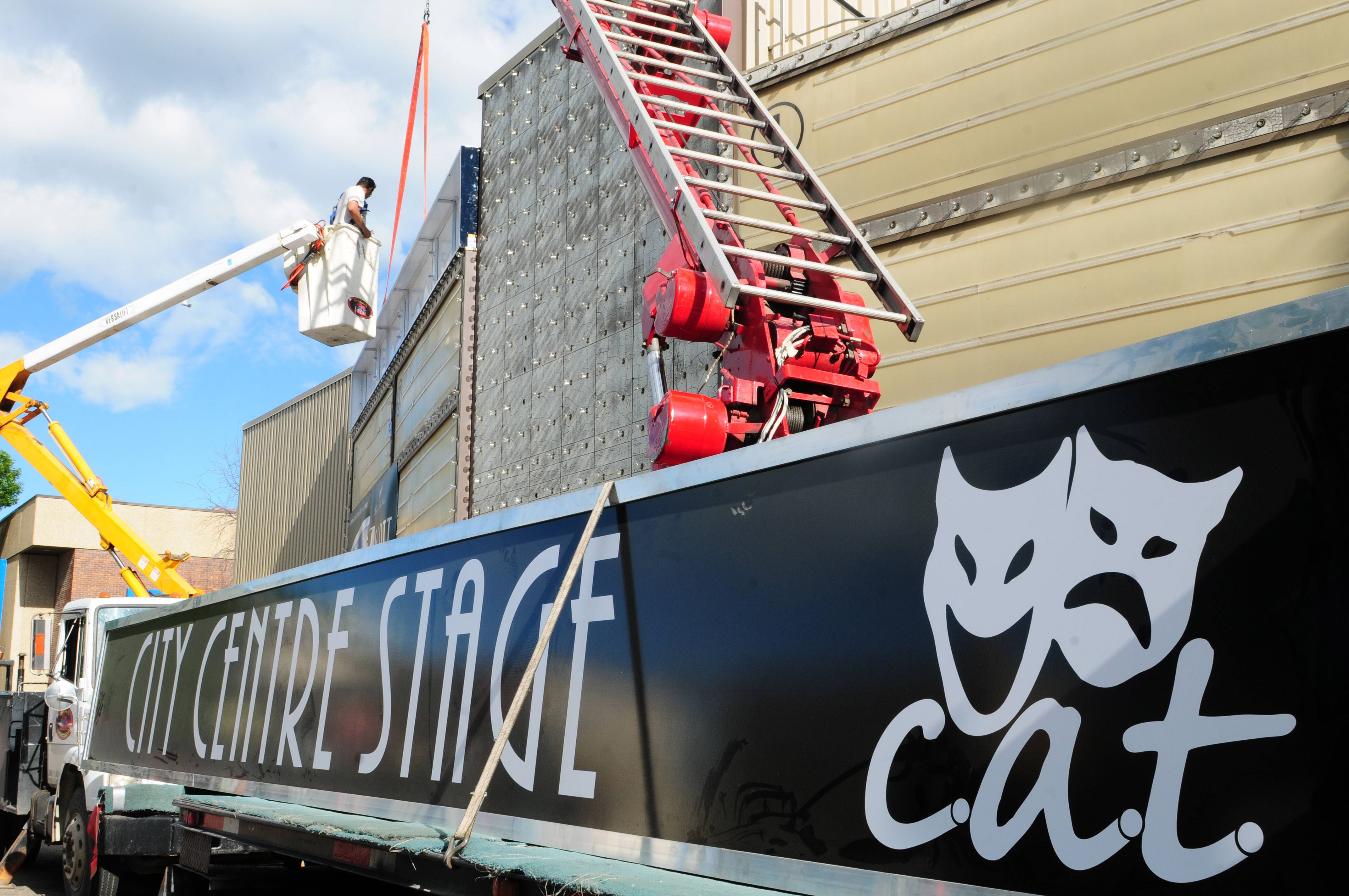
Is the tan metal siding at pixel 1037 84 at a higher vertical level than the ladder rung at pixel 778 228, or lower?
higher

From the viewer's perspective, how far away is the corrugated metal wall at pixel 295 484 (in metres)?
33.2

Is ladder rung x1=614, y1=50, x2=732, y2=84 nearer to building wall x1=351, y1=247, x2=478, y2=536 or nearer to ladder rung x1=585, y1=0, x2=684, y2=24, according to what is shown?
ladder rung x1=585, y1=0, x2=684, y2=24

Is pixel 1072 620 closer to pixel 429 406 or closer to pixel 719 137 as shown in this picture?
pixel 719 137

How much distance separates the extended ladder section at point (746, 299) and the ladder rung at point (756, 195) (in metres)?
0.02

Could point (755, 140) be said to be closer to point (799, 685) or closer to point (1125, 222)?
point (1125, 222)

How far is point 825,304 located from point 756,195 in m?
1.15

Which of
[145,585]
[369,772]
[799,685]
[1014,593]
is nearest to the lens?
[1014,593]

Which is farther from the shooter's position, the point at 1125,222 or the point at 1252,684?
the point at 1125,222

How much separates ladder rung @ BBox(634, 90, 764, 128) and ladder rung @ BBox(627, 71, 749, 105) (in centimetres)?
13

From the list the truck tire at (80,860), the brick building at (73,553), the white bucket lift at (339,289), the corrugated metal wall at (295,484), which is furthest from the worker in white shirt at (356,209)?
the brick building at (73,553)

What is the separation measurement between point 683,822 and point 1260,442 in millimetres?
1947

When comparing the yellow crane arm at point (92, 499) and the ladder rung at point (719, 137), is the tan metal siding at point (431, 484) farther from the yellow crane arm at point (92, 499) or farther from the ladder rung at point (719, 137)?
the ladder rung at point (719, 137)

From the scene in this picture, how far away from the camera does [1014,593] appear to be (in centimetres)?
254

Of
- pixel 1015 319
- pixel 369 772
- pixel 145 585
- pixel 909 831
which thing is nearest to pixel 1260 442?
pixel 909 831
